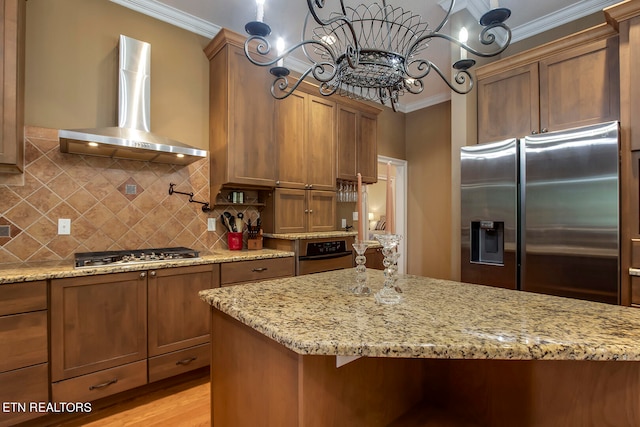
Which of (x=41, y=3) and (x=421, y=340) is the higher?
(x=41, y=3)

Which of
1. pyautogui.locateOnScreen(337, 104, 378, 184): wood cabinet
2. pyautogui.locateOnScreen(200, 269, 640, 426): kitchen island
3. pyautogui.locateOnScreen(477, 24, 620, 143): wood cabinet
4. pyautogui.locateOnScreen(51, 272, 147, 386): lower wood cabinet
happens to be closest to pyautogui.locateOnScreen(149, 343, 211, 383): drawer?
pyautogui.locateOnScreen(51, 272, 147, 386): lower wood cabinet

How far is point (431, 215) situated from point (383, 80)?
3.48 meters

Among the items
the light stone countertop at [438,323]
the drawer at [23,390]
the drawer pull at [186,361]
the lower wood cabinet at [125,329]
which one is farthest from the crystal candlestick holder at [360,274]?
the drawer at [23,390]

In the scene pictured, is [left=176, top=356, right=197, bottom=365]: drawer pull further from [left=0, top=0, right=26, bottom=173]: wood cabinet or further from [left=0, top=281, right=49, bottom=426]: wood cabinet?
[left=0, top=0, right=26, bottom=173]: wood cabinet

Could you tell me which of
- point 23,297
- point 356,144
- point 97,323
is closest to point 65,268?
point 23,297

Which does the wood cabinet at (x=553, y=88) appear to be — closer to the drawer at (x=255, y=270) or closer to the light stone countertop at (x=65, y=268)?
the drawer at (x=255, y=270)

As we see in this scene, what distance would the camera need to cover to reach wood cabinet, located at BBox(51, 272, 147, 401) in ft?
5.95

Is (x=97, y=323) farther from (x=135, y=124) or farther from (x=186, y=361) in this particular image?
(x=135, y=124)

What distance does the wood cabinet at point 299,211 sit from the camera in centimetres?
310

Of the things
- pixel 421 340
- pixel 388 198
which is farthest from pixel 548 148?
pixel 421 340

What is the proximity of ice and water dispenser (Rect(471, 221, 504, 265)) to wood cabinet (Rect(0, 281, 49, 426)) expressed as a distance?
3158mm

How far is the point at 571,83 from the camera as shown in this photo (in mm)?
2623

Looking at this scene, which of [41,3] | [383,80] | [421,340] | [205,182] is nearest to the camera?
[421,340]

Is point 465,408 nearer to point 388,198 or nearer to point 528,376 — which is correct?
point 528,376
